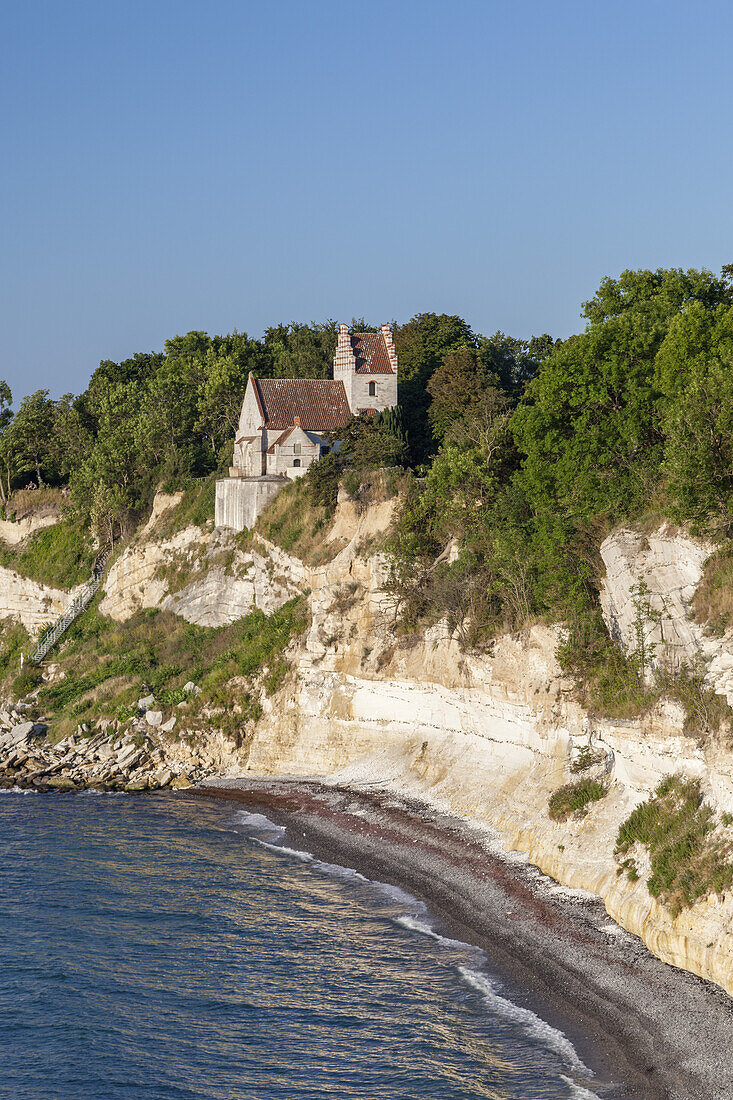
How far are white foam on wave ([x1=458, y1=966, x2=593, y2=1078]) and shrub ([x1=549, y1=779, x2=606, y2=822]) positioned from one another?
26.0ft

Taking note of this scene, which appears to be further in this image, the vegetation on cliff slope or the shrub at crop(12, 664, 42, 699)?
the shrub at crop(12, 664, 42, 699)

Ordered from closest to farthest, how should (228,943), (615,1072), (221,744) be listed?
(615,1072) → (228,943) → (221,744)

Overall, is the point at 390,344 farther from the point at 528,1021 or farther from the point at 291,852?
the point at 528,1021

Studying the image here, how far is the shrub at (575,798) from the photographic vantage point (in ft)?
118

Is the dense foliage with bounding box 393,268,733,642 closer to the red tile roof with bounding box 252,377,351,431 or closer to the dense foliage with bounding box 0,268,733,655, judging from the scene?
the dense foliage with bounding box 0,268,733,655

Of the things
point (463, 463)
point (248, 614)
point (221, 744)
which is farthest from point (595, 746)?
point (248, 614)

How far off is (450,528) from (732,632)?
2133 centimetres

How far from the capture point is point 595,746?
37.3 metres

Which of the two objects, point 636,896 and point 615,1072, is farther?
point 636,896

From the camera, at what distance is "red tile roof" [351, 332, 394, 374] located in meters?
66.6

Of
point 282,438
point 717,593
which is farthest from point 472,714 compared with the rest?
point 282,438

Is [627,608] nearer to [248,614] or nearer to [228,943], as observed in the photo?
[228,943]

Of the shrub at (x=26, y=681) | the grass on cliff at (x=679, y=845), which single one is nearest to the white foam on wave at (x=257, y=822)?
the grass on cliff at (x=679, y=845)

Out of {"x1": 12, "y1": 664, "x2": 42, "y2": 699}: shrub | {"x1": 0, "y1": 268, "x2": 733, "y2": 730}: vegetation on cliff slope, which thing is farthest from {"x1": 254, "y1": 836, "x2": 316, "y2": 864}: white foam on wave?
{"x1": 12, "y1": 664, "x2": 42, "y2": 699}: shrub
